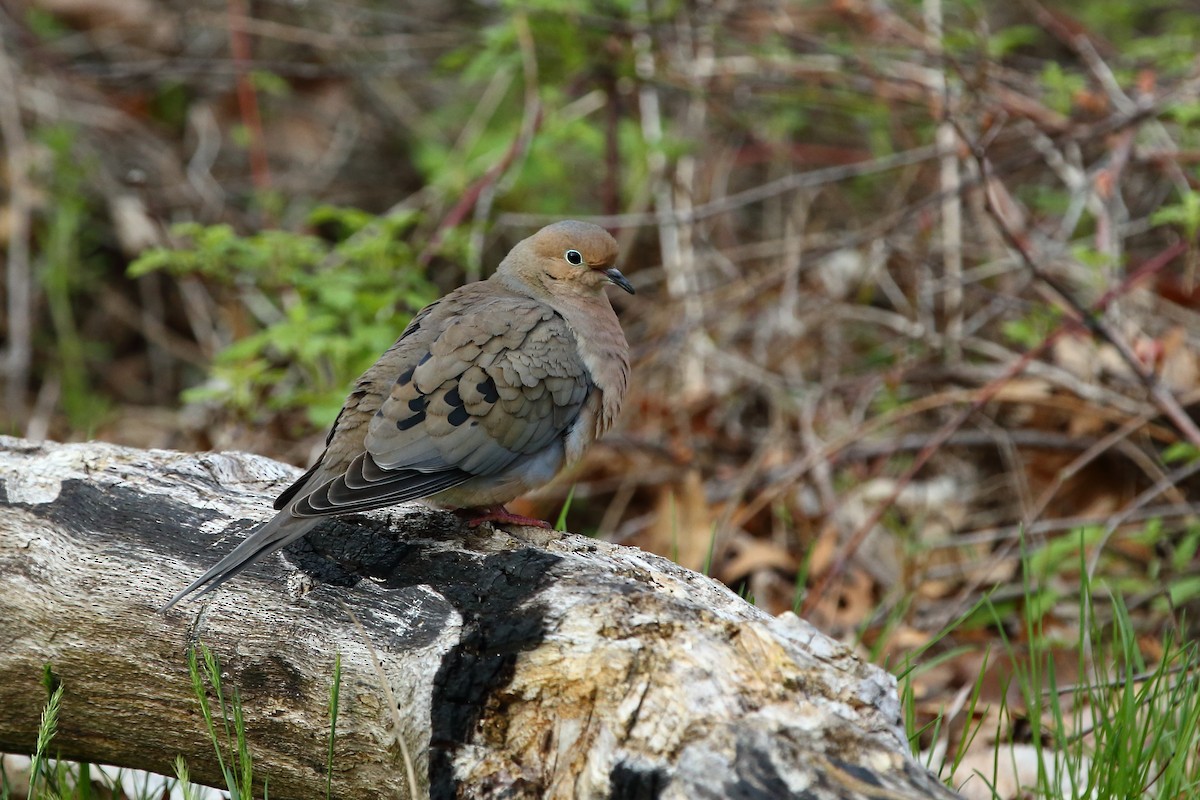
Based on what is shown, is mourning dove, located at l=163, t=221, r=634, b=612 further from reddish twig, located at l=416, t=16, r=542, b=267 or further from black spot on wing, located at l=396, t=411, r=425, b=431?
reddish twig, located at l=416, t=16, r=542, b=267

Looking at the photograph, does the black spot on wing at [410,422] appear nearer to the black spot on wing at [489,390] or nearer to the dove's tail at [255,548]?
the black spot on wing at [489,390]

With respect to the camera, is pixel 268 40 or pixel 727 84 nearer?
pixel 727 84

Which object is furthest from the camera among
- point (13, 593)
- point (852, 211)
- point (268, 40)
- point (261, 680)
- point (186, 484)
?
point (268, 40)

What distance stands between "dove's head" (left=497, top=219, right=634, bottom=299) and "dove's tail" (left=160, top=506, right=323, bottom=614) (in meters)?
1.37

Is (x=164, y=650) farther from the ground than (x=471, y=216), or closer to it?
closer to it

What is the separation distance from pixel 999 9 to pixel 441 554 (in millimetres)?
7165

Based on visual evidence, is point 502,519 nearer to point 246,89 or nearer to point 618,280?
point 618,280

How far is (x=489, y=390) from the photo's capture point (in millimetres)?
3078

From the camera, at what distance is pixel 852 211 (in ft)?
23.0

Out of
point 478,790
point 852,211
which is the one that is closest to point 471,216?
point 852,211

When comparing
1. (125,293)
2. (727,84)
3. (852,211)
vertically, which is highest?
(727,84)

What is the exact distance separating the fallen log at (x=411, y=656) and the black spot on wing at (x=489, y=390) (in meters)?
0.31

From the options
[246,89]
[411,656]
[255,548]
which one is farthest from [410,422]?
[246,89]

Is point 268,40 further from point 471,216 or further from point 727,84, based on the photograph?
point 727,84
